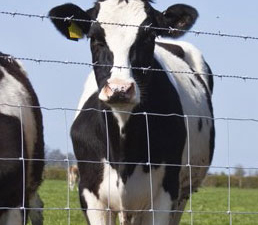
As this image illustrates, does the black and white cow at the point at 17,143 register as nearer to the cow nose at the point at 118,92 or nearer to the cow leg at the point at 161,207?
the cow nose at the point at 118,92

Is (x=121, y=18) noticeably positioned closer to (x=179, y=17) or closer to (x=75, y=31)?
(x=75, y=31)

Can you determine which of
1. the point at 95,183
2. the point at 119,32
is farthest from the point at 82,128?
the point at 119,32

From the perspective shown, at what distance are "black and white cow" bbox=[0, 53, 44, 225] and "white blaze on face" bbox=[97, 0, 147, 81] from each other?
0.85 m

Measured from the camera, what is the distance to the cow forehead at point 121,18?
7594 millimetres

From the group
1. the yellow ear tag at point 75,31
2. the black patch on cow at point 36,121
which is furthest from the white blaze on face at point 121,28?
the black patch on cow at point 36,121

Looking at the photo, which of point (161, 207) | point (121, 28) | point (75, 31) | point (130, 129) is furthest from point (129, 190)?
point (75, 31)

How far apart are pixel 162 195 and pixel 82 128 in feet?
3.45

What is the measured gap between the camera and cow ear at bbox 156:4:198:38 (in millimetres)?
8383

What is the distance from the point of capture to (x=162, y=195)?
793 centimetres

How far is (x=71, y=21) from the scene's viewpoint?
8.16 meters

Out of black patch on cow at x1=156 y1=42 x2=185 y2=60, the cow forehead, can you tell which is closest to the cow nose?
the cow forehead

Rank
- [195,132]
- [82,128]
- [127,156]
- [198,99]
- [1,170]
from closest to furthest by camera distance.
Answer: [1,170] → [127,156] → [82,128] → [195,132] → [198,99]

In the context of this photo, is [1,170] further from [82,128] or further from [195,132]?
[195,132]

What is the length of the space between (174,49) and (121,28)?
138 inches
